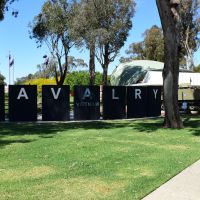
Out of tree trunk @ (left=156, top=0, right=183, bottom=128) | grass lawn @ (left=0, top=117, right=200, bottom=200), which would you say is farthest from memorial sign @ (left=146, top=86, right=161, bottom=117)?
grass lawn @ (left=0, top=117, right=200, bottom=200)

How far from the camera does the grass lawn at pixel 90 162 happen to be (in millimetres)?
7828

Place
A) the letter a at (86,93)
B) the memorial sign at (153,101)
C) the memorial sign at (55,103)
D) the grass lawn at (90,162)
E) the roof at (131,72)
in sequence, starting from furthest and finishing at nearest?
the roof at (131,72) → the memorial sign at (153,101) → the letter a at (86,93) → the memorial sign at (55,103) → the grass lawn at (90,162)

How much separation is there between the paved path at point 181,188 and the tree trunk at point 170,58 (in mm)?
9226

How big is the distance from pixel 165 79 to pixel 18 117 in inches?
274

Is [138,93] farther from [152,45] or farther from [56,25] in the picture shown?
[152,45]

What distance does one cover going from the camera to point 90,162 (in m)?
10.4

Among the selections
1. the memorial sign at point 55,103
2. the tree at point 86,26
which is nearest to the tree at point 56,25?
the tree at point 86,26

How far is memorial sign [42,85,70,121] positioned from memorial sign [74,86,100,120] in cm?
70

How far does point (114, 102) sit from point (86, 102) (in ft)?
5.24

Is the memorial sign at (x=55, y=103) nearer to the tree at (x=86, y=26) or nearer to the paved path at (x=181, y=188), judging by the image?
the paved path at (x=181, y=188)

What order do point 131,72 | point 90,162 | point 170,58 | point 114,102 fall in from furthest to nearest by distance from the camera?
point 131,72 → point 114,102 → point 170,58 → point 90,162

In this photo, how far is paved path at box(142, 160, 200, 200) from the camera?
24.2 feet

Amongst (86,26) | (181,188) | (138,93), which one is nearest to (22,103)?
(138,93)

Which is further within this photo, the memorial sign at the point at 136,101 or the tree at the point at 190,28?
→ the tree at the point at 190,28
